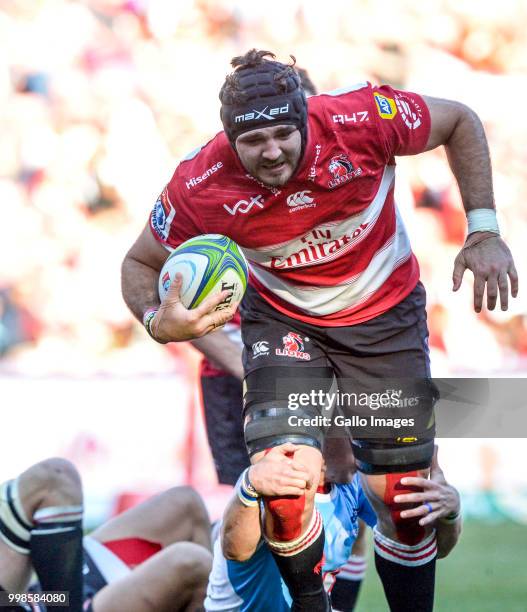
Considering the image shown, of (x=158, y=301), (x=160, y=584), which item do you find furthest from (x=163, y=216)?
(x=160, y=584)

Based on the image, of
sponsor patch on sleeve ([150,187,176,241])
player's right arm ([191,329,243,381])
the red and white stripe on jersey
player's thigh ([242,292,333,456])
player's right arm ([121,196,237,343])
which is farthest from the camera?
player's right arm ([191,329,243,381])

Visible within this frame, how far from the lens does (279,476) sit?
11.6 feet

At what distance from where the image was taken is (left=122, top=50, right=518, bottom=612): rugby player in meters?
3.75

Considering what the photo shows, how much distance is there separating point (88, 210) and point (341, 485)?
5.58 meters

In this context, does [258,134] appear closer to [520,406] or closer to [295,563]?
[295,563]

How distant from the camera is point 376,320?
4254 mm

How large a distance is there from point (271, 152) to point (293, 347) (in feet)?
2.57

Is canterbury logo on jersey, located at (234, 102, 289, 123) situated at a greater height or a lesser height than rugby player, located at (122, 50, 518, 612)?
greater

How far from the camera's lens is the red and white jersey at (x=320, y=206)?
393 cm

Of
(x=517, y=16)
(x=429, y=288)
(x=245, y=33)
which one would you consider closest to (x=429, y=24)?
(x=517, y=16)

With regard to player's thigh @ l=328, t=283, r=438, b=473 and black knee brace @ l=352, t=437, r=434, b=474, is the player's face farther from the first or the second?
black knee brace @ l=352, t=437, r=434, b=474

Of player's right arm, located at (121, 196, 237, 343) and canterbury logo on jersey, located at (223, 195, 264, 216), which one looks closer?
player's right arm, located at (121, 196, 237, 343)

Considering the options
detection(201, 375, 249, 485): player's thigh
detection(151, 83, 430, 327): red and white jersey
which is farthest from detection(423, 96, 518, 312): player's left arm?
detection(201, 375, 249, 485): player's thigh
